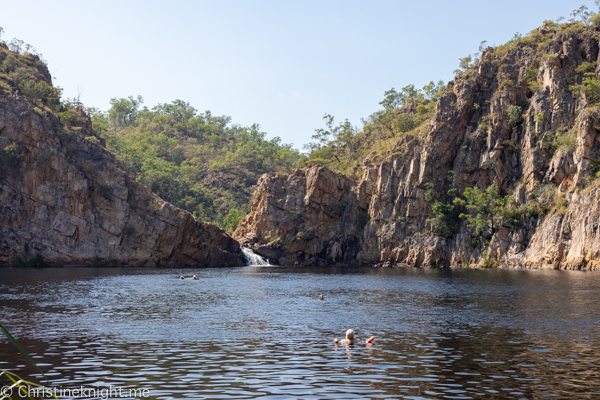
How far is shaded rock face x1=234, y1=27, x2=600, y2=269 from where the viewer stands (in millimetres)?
90938

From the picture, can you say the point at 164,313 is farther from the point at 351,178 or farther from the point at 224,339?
the point at 351,178

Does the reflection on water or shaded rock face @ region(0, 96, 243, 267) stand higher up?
shaded rock face @ region(0, 96, 243, 267)

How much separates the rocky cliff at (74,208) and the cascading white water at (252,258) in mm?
10196

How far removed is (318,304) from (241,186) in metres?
153

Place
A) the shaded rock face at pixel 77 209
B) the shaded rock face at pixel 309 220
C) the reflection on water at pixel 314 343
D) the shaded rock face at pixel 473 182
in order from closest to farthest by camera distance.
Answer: the reflection on water at pixel 314 343
the shaded rock face at pixel 473 182
the shaded rock face at pixel 77 209
the shaded rock face at pixel 309 220

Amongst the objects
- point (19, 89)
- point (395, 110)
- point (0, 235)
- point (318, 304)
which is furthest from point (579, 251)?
point (19, 89)

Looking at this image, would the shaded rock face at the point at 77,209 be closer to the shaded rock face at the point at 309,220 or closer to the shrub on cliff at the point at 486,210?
the shaded rock face at the point at 309,220

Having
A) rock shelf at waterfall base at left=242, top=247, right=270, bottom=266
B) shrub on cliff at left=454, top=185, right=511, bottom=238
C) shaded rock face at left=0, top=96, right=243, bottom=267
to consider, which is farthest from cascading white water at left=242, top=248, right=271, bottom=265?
shrub on cliff at left=454, top=185, right=511, bottom=238

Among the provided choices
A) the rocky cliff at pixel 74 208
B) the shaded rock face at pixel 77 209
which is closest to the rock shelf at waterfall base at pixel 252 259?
the rocky cliff at pixel 74 208

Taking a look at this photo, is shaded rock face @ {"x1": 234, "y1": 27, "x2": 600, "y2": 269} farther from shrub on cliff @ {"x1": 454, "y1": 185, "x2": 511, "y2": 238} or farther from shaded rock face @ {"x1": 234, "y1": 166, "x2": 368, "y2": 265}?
shrub on cliff @ {"x1": 454, "y1": 185, "x2": 511, "y2": 238}

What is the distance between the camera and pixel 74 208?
102500mm

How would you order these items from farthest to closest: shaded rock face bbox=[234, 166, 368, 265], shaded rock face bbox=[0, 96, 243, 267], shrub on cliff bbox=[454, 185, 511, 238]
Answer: shaded rock face bbox=[234, 166, 368, 265]
shrub on cliff bbox=[454, 185, 511, 238]
shaded rock face bbox=[0, 96, 243, 267]

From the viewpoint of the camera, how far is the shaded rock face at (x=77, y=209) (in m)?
98.7

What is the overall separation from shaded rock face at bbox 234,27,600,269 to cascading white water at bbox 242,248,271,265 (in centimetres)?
327
